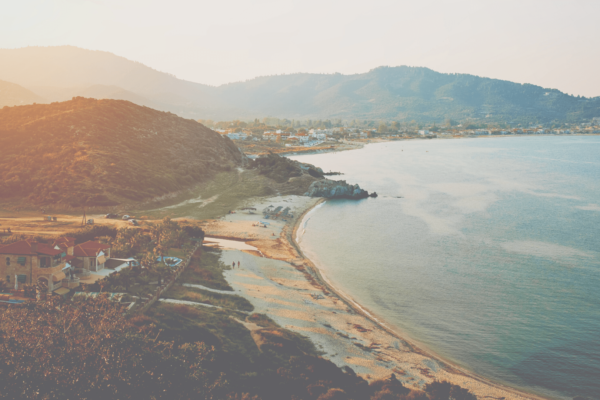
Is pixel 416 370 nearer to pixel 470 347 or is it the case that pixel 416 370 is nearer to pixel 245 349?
pixel 470 347

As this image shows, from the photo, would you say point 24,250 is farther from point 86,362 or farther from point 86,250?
point 86,362

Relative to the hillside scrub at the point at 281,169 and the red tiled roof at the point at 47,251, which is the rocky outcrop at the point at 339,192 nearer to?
the hillside scrub at the point at 281,169

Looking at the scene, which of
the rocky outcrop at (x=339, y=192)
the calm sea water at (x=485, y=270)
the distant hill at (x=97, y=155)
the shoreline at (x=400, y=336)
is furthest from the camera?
the rocky outcrop at (x=339, y=192)

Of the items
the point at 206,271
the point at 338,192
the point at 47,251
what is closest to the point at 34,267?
the point at 47,251

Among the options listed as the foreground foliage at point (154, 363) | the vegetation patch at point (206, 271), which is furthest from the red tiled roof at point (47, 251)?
the vegetation patch at point (206, 271)

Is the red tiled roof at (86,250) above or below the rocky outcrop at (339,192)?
above

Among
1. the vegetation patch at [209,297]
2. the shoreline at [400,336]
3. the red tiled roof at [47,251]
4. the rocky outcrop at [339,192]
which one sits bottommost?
the shoreline at [400,336]
